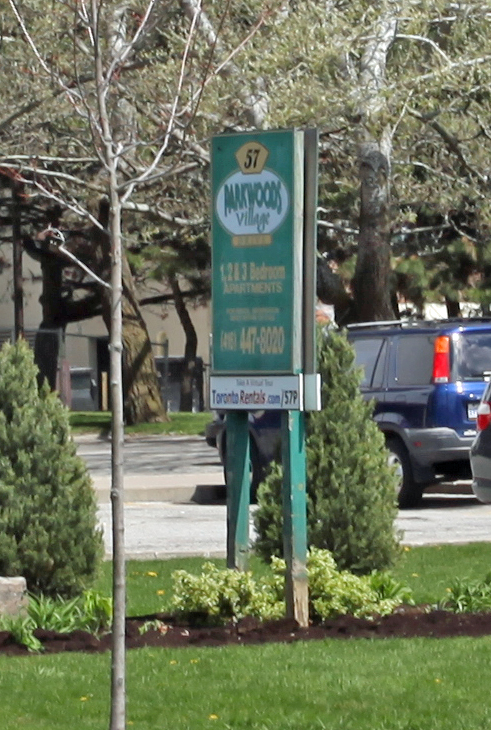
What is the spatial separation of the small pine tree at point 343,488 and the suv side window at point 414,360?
6.64 metres

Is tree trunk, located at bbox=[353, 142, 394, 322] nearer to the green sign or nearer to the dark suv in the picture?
the dark suv

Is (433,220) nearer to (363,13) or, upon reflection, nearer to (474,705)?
(363,13)

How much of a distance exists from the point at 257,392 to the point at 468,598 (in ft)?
5.36

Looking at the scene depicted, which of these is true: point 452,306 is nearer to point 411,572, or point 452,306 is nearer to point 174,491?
point 174,491

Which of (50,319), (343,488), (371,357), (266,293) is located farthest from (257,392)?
(50,319)

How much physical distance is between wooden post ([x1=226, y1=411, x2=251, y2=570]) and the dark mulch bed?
0.49 metres

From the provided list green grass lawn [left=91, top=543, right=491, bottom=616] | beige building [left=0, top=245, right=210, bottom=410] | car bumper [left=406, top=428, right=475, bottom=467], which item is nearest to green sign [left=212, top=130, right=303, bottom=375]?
green grass lawn [left=91, top=543, right=491, bottom=616]

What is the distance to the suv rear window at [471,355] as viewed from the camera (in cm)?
1491

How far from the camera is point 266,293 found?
7426 mm

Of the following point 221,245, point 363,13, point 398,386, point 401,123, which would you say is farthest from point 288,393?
point 401,123

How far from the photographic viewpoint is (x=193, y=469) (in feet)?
66.9

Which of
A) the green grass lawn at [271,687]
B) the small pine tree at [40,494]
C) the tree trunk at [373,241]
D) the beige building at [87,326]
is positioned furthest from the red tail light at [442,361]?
the beige building at [87,326]

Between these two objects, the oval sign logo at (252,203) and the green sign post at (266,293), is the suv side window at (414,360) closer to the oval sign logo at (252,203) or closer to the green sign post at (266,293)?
the green sign post at (266,293)

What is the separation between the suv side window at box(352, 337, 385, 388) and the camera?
1548 centimetres
